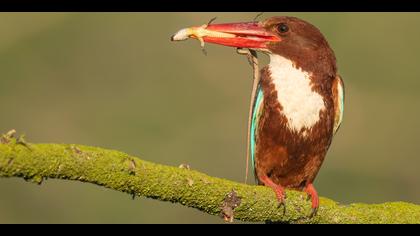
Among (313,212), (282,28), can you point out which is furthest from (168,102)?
(313,212)

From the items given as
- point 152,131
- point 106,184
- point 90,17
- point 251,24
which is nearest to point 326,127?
point 251,24

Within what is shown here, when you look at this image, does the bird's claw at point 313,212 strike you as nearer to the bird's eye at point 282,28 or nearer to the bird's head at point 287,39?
the bird's head at point 287,39

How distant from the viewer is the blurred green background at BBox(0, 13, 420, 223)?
1255cm

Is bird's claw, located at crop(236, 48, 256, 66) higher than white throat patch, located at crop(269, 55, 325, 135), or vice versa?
bird's claw, located at crop(236, 48, 256, 66)

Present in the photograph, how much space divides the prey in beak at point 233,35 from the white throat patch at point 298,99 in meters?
0.19

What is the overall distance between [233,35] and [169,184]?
135 centimetres

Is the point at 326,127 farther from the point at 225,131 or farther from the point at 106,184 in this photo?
the point at 225,131

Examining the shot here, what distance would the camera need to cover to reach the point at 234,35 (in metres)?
5.14

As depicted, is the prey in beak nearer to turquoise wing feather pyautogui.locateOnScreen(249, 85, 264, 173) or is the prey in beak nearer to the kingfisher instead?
the kingfisher

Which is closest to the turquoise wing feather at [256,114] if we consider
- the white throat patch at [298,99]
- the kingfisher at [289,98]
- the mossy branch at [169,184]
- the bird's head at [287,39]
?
the kingfisher at [289,98]

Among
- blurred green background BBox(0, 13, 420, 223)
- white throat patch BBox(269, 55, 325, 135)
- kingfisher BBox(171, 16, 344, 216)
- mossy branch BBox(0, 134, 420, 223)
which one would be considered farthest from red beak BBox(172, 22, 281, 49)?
blurred green background BBox(0, 13, 420, 223)

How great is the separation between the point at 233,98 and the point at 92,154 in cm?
1017

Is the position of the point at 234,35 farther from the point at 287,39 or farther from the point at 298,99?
the point at 298,99

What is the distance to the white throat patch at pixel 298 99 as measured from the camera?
16.7 ft
